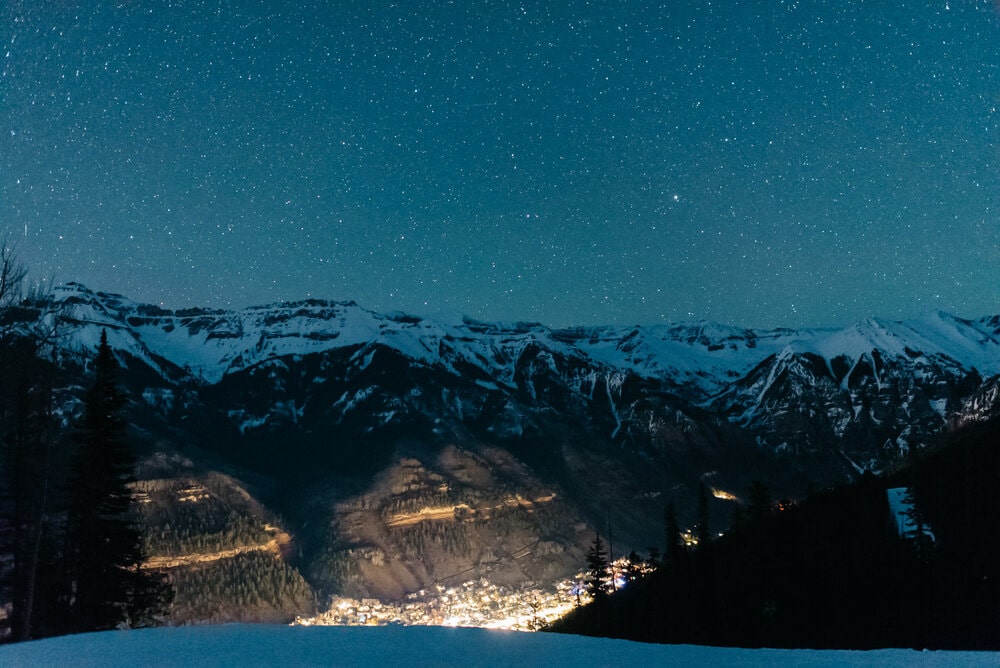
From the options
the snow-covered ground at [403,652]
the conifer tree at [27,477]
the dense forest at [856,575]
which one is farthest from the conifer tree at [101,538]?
the dense forest at [856,575]

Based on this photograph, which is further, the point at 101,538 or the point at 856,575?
the point at 856,575

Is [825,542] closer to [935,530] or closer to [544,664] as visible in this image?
[935,530]

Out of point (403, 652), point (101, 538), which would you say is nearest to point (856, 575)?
point (403, 652)

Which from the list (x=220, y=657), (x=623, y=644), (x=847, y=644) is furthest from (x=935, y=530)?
(x=220, y=657)

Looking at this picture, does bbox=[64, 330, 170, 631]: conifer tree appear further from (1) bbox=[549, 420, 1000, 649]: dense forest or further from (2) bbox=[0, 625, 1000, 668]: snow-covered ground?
(1) bbox=[549, 420, 1000, 649]: dense forest

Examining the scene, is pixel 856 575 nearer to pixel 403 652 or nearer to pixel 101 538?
pixel 403 652
